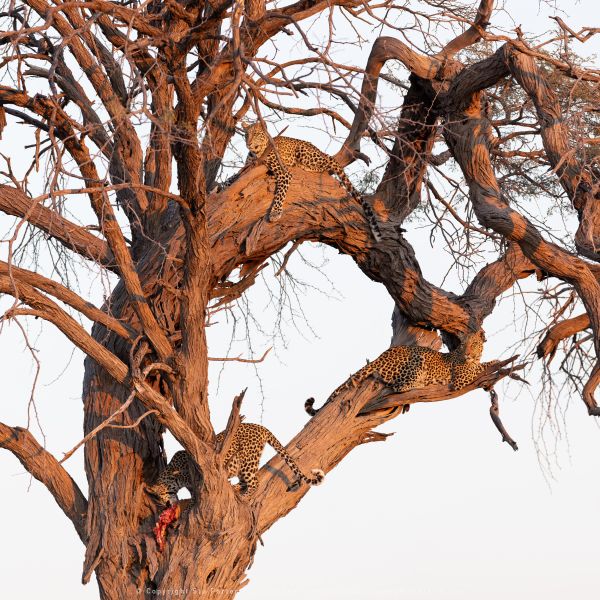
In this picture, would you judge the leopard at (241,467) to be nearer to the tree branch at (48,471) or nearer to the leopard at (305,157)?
the tree branch at (48,471)

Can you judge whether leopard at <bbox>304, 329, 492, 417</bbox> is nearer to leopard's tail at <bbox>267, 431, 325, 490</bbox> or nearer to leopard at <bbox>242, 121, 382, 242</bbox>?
leopard's tail at <bbox>267, 431, 325, 490</bbox>

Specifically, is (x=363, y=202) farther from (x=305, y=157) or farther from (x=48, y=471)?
(x=48, y=471)

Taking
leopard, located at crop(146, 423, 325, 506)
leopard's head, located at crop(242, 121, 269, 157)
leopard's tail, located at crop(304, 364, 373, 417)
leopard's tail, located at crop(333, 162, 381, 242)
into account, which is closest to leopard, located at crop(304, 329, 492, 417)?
leopard's tail, located at crop(304, 364, 373, 417)

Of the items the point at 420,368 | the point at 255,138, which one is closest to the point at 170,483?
the point at 420,368

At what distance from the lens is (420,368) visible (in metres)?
6.83

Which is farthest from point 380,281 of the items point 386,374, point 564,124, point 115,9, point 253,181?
point 115,9

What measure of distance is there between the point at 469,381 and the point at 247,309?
1.58m

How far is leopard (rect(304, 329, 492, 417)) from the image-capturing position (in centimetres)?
674

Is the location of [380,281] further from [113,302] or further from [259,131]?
[113,302]

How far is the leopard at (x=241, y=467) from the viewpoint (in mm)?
6262

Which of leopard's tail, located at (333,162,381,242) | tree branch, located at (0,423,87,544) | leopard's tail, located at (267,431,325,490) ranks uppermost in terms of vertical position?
leopard's tail, located at (333,162,381,242)

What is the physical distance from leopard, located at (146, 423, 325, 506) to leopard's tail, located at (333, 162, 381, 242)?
1537mm

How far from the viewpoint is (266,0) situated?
5.89 meters

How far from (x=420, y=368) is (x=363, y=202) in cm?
120
